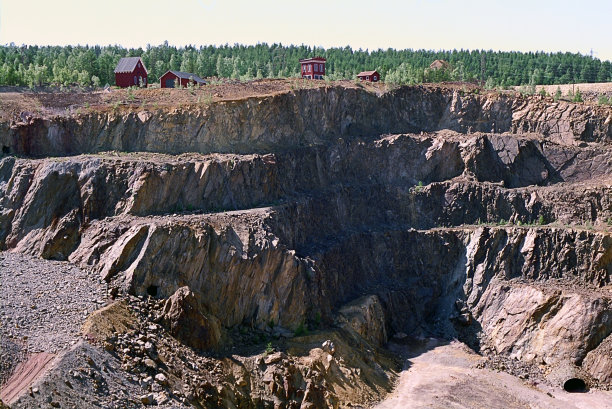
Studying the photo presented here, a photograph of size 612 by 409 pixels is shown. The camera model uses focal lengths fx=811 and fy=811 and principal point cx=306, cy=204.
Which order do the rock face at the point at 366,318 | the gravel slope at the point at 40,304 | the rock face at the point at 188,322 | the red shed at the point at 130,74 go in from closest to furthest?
the gravel slope at the point at 40,304 → the rock face at the point at 188,322 → the rock face at the point at 366,318 → the red shed at the point at 130,74

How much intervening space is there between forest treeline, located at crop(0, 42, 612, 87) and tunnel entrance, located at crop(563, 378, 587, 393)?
123ft

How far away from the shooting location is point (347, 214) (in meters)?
64.1

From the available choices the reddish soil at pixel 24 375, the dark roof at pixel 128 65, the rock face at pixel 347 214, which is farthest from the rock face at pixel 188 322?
the dark roof at pixel 128 65

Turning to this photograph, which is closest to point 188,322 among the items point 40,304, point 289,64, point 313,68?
point 40,304

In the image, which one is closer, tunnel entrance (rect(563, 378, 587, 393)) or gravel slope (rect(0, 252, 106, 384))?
gravel slope (rect(0, 252, 106, 384))

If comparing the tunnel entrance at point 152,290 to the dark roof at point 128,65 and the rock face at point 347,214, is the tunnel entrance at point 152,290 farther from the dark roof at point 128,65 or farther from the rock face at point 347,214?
the dark roof at point 128,65

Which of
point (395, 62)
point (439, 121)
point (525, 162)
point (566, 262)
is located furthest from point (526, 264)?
point (395, 62)

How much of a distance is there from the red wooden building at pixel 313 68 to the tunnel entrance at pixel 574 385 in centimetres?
4470

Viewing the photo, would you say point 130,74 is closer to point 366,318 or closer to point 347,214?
point 347,214

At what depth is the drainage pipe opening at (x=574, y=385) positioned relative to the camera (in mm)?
51344

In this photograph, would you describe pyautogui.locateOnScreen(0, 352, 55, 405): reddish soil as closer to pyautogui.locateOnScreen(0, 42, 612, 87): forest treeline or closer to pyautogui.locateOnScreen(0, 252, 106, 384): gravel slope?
pyautogui.locateOnScreen(0, 252, 106, 384): gravel slope

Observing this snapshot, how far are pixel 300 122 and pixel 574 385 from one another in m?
30.2

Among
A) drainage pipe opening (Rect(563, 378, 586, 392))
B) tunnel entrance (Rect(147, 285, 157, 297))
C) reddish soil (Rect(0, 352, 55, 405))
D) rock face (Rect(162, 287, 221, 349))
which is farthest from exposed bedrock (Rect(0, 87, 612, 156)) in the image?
drainage pipe opening (Rect(563, 378, 586, 392))

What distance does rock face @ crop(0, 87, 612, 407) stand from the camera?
49938 mm
